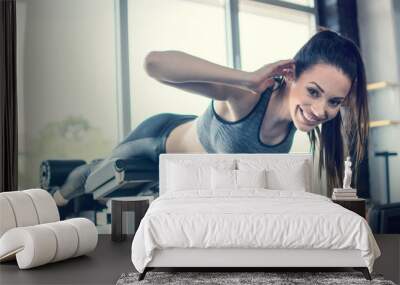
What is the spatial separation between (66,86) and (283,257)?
3710 mm

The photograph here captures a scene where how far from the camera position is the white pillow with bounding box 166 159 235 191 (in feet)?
18.4

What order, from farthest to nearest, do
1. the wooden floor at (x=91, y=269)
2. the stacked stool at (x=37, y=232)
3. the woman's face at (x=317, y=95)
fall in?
the woman's face at (x=317, y=95)
the stacked stool at (x=37, y=232)
the wooden floor at (x=91, y=269)

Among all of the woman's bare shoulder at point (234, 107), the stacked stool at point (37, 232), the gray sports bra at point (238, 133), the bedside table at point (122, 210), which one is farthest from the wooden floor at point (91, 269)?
the woman's bare shoulder at point (234, 107)

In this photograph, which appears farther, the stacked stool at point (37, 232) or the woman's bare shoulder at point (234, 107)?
the woman's bare shoulder at point (234, 107)

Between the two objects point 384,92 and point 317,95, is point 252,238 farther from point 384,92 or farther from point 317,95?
point 384,92

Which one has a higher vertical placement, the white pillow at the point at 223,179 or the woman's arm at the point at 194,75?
the woman's arm at the point at 194,75

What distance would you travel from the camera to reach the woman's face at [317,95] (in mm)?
6379

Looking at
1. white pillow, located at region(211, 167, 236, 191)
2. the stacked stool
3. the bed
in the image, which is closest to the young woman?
white pillow, located at region(211, 167, 236, 191)

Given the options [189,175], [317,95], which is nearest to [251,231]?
[189,175]

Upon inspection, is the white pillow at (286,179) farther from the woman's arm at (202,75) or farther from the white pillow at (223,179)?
the woman's arm at (202,75)

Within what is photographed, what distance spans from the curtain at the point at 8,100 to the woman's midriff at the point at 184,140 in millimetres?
1788

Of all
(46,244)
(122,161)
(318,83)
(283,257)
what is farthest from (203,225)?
(318,83)

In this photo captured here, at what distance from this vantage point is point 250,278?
3.86m

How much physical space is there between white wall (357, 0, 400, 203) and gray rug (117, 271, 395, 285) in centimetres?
262
